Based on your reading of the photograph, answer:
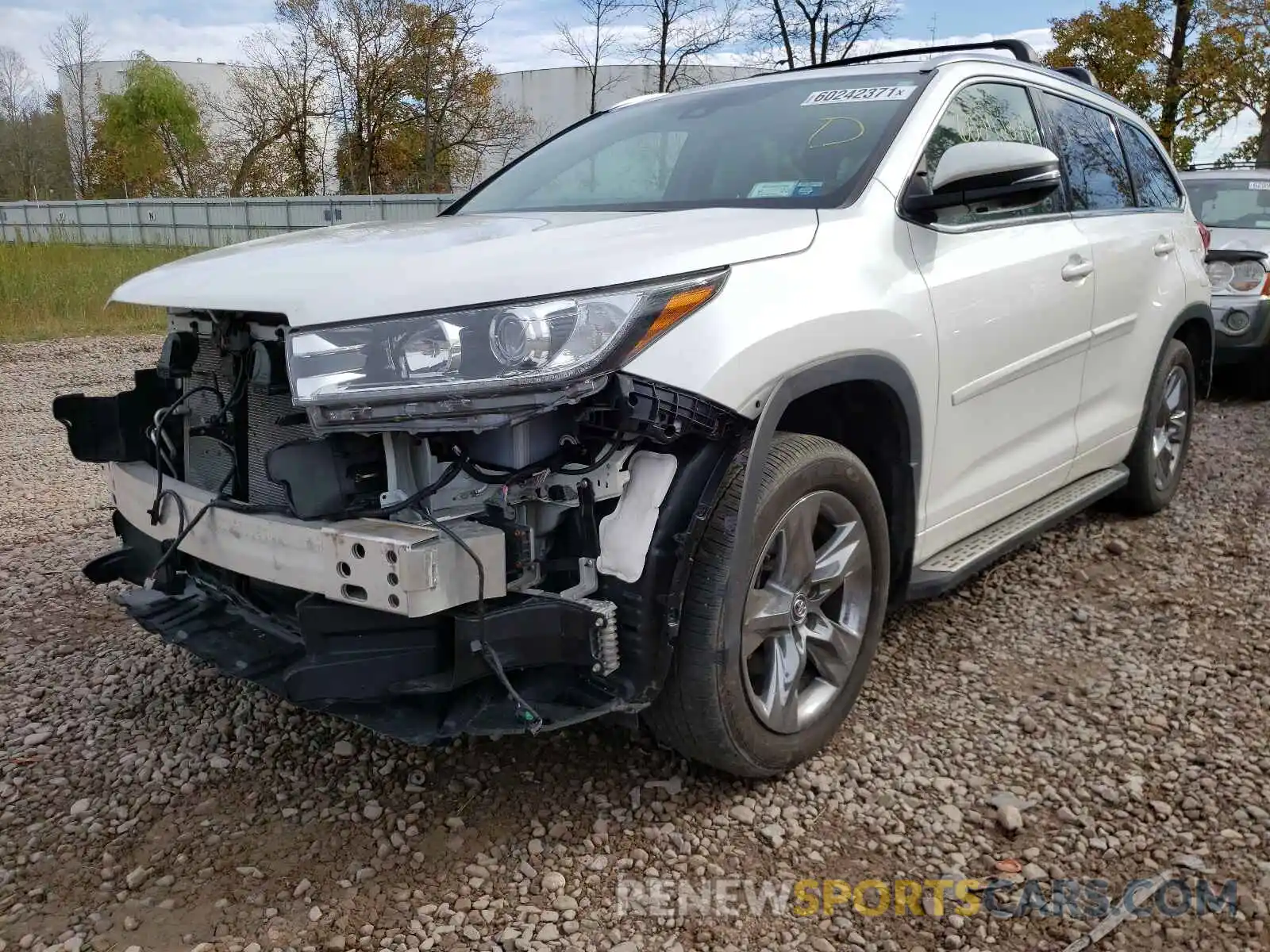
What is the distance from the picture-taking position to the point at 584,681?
7.37 ft

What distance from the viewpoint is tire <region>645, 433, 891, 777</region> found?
2260mm

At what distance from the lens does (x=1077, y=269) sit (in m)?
3.54

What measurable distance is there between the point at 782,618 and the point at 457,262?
44.4 inches

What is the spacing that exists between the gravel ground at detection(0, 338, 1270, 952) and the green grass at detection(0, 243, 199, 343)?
5.50 m

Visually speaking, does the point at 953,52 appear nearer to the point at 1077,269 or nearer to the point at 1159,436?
the point at 1077,269

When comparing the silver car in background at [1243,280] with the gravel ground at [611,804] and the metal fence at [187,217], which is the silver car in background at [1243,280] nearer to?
the gravel ground at [611,804]

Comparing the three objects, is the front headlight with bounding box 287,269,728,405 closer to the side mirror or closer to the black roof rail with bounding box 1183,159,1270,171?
the side mirror

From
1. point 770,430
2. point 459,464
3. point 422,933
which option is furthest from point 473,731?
point 770,430

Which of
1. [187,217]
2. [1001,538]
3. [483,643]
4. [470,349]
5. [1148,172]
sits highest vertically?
[187,217]

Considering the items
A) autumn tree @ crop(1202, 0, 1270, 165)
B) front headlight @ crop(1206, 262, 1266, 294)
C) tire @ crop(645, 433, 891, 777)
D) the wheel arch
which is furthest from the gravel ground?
autumn tree @ crop(1202, 0, 1270, 165)

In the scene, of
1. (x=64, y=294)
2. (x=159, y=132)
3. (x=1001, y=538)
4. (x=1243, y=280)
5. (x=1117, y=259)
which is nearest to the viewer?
(x=1001, y=538)

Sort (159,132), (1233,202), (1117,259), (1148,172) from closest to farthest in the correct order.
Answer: (1117,259) → (1148,172) → (1233,202) → (159,132)

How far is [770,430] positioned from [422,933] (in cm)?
129

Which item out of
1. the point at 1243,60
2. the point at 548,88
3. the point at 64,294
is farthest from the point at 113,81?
the point at 1243,60
